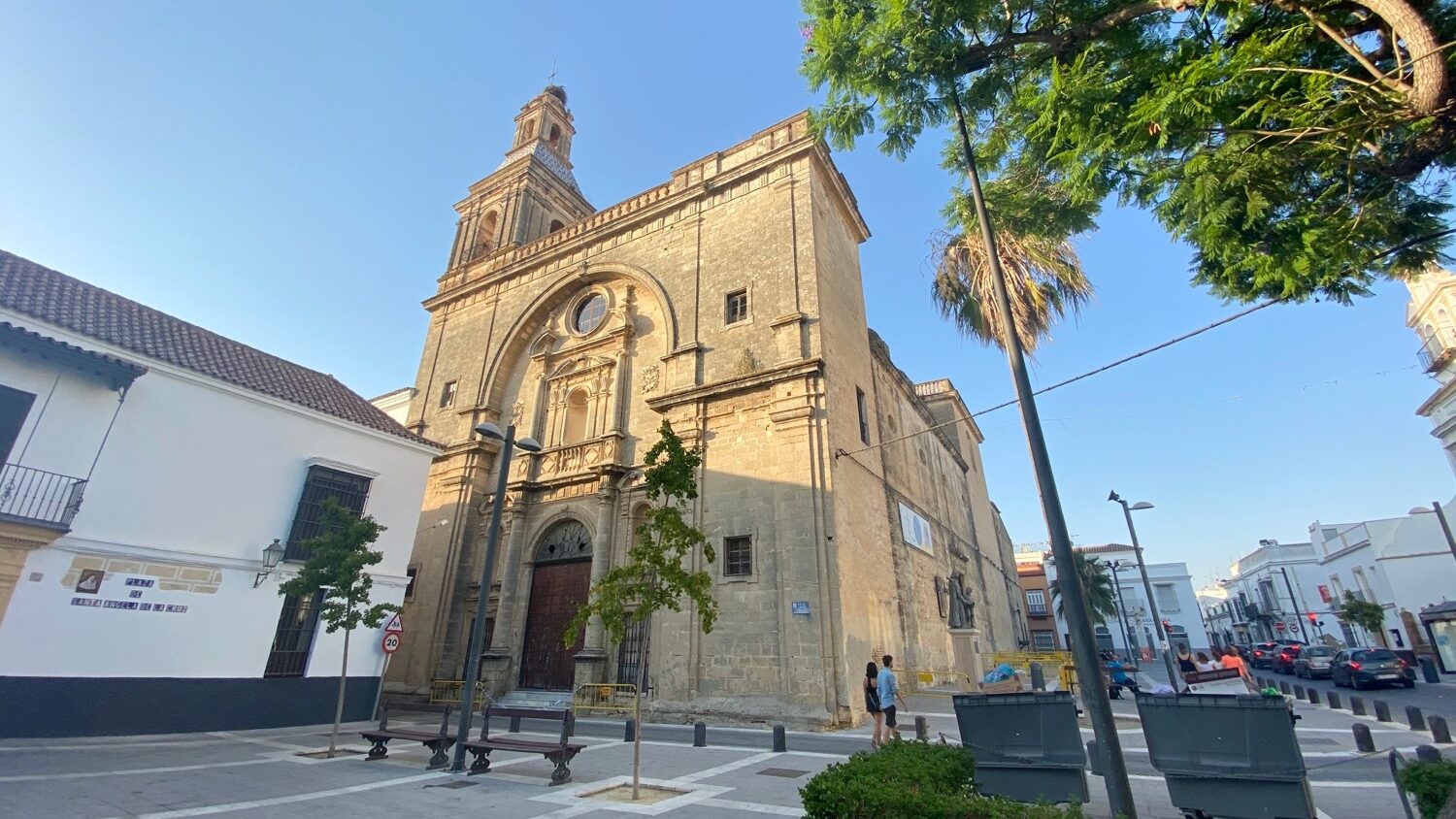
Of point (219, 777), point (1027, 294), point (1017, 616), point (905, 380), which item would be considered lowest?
point (219, 777)

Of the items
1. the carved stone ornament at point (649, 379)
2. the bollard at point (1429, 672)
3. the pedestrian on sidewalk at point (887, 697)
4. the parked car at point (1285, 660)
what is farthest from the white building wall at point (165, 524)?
the parked car at point (1285, 660)

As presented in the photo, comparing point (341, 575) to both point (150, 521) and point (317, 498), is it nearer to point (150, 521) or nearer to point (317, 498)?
point (150, 521)

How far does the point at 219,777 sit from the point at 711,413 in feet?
37.7

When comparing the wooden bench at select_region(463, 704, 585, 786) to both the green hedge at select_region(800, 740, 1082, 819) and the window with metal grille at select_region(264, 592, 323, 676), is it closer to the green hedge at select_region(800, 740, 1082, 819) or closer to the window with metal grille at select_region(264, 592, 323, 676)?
the green hedge at select_region(800, 740, 1082, 819)

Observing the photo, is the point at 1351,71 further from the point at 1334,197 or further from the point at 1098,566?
the point at 1098,566

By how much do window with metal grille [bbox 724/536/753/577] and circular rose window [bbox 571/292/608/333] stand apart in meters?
10.1

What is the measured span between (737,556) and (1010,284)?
28.7ft

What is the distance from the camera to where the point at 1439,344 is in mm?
26812

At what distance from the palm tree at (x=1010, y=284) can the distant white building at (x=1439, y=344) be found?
76.9ft

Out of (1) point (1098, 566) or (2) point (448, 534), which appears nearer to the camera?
(2) point (448, 534)

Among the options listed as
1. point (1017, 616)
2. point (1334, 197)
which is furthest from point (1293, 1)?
point (1017, 616)

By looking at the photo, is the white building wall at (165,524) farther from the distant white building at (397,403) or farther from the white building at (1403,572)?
the white building at (1403,572)

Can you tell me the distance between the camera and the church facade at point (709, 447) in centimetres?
1374

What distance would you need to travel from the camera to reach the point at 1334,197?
5.84 meters
